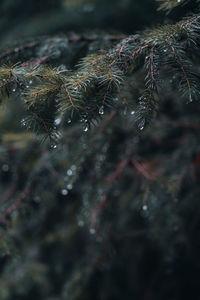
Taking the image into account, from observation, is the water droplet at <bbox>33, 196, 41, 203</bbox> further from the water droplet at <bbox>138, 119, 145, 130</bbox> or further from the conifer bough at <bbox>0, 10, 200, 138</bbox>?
the water droplet at <bbox>138, 119, 145, 130</bbox>

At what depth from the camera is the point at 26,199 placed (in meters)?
2.03

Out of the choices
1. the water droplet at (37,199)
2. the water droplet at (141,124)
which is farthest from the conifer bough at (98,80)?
the water droplet at (37,199)

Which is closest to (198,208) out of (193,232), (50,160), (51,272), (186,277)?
(193,232)

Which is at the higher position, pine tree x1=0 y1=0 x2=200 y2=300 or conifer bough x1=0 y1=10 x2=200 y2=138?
conifer bough x1=0 y1=10 x2=200 y2=138

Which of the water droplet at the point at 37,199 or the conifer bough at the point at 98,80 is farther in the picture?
the water droplet at the point at 37,199

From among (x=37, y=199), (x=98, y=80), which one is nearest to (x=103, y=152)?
(x=37, y=199)

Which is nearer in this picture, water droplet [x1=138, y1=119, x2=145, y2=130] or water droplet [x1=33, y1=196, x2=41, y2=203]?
water droplet [x1=138, y1=119, x2=145, y2=130]

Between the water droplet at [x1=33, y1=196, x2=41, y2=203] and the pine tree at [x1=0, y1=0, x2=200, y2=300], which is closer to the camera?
the pine tree at [x1=0, y1=0, x2=200, y2=300]

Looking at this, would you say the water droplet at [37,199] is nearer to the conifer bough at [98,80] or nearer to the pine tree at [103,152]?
the pine tree at [103,152]

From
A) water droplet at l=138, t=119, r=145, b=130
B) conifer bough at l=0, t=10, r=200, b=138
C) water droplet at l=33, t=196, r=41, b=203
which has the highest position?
conifer bough at l=0, t=10, r=200, b=138

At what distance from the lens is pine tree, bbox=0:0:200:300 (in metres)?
1.18

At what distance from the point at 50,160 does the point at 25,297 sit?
1716 millimetres

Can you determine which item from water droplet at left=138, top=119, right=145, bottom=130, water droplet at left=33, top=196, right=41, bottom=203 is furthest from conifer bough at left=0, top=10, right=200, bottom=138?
water droplet at left=33, top=196, right=41, bottom=203

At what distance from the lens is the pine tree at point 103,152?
3.86 feet
